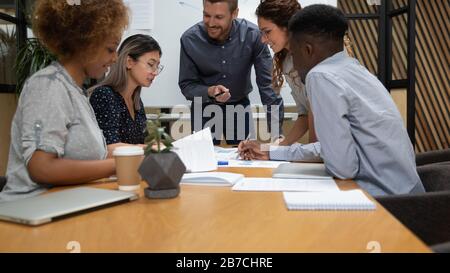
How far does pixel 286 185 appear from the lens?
1300 millimetres

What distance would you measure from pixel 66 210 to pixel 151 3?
327 cm

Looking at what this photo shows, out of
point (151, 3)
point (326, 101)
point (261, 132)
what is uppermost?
point (151, 3)

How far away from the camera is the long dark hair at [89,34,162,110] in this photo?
2.29m

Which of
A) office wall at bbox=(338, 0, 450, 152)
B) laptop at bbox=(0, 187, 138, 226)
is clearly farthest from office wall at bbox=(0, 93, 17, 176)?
office wall at bbox=(338, 0, 450, 152)

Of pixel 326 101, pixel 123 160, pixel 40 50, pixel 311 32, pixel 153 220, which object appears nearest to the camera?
pixel 153 220

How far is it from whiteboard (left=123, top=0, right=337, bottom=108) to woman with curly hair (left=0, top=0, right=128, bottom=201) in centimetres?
244

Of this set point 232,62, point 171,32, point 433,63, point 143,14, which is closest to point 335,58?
point 232,62

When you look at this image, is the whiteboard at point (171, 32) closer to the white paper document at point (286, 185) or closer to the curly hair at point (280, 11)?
the curly hair at point (280, 11)

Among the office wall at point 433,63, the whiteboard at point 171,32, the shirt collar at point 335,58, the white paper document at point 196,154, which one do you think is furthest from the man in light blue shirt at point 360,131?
the office wall at point 433,63

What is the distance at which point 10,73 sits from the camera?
368 cm

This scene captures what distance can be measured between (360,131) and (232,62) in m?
2.06

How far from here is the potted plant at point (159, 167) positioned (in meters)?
1.11
